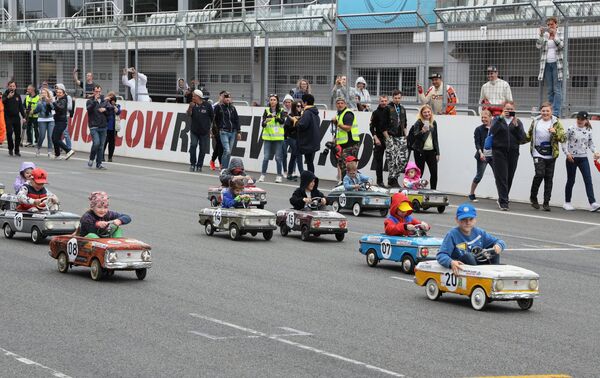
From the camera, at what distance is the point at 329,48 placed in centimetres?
2931

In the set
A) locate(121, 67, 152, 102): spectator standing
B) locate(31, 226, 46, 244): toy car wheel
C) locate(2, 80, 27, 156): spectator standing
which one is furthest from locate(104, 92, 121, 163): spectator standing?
locate(31, 226, 46, 244): toy car wheel

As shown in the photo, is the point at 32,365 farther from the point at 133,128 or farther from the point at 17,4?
the point at 17,4

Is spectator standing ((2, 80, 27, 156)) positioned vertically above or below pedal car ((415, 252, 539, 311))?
above

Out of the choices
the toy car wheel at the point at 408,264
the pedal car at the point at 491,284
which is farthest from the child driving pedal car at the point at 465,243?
the toy car wheel at the point at 408,264

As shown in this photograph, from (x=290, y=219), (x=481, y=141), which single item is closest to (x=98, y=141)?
(x=481, y=141)

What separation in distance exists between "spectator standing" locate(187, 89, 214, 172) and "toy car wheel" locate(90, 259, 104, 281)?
1737 cm

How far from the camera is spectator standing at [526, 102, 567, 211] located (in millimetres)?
22734

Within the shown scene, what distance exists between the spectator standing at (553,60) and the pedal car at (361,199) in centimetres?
508

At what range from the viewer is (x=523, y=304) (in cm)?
A: 1206

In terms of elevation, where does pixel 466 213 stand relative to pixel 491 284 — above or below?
above

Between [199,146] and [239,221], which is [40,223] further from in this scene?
[199,146]

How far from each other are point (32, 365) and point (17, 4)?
180ft

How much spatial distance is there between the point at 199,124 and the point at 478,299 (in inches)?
774

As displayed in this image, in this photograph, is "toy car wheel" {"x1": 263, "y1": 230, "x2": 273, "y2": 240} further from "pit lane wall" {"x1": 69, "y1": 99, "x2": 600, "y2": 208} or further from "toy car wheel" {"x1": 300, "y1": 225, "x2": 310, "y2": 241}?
"pit lane wall" {"x1": 69, "y1": 99, "x2": 600, "y2": 208}
